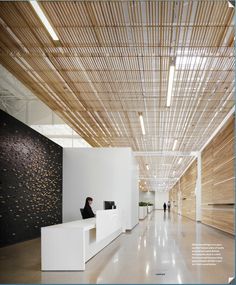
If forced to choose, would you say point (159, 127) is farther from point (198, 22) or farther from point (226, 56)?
point (198, 22)

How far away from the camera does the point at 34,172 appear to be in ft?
38.7

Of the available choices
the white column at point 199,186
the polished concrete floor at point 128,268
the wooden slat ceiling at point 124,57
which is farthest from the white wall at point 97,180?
the white column at point 199,186

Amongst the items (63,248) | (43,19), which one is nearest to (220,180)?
(63,248)

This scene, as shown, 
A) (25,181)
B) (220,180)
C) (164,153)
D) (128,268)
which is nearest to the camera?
(128,268)

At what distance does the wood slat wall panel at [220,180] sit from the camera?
12.5 metres

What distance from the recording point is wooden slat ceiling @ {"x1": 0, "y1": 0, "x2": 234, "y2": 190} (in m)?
6.50

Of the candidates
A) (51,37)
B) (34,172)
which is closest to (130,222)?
(34,172)

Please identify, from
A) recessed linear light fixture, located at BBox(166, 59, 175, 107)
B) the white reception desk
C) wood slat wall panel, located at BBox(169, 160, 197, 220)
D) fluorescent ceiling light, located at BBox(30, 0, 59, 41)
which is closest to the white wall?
recessed linear light fixture, located at BBox(166, 59, 175, 107)

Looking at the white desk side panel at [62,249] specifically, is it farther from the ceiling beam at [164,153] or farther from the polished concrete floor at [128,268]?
the ceiling beam at [164,153]

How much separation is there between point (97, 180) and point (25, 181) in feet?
13.6

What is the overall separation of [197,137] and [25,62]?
1056 cm

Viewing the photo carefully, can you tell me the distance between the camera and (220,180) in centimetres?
1451

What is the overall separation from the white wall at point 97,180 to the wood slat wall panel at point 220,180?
3.24 meters

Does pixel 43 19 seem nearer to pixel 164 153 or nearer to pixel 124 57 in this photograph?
pixel 124 57
